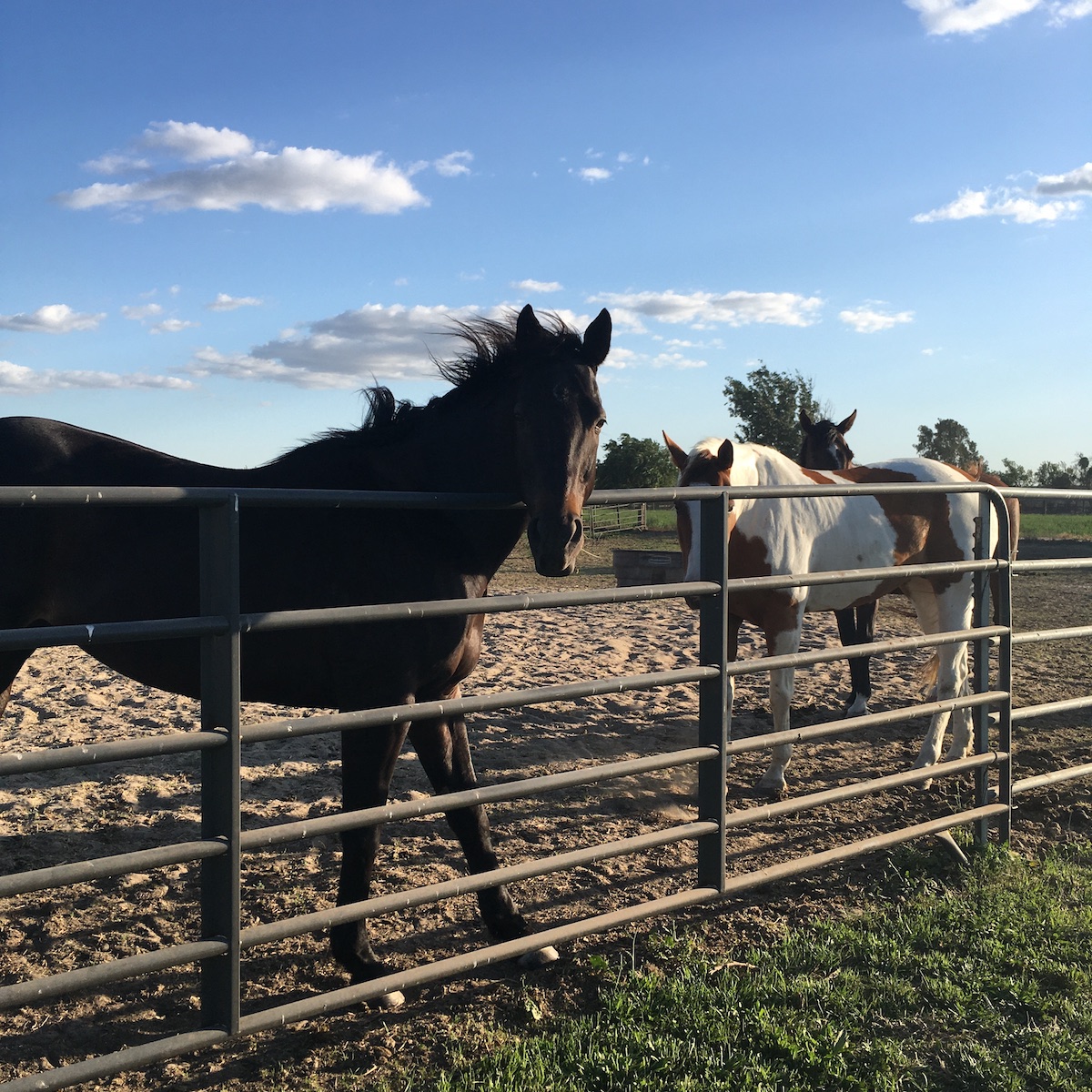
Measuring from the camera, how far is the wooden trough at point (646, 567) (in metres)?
11.8

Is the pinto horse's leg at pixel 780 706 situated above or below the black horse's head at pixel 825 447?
below

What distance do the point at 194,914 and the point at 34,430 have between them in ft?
5.96

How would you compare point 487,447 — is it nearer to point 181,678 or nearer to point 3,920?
point 181,678

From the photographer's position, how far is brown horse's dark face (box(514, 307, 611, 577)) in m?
2.57

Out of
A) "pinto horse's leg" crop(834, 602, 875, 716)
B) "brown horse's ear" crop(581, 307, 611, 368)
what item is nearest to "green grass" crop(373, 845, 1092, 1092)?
"brown horse's ear" crop(581, 307, 611, 368)

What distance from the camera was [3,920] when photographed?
3.28 meters

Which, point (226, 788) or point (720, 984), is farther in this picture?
point (720, 984)

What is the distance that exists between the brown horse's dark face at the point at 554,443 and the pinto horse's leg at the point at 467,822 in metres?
0.86

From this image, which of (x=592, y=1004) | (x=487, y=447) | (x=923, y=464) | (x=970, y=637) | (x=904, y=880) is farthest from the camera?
(x=923, y=464)

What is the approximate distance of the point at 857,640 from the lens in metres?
7.13

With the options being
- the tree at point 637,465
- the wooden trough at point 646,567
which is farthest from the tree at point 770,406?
the wooden trough at point 646,567

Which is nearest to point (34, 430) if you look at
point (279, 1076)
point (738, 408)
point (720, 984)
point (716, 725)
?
point (279, 1076)

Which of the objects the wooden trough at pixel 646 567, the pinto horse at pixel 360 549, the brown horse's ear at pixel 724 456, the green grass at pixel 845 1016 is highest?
the brown horse's ear at pixel 724 456

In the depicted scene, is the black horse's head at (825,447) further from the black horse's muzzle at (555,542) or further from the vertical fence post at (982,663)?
the black horse's muzzle at (555,542)
